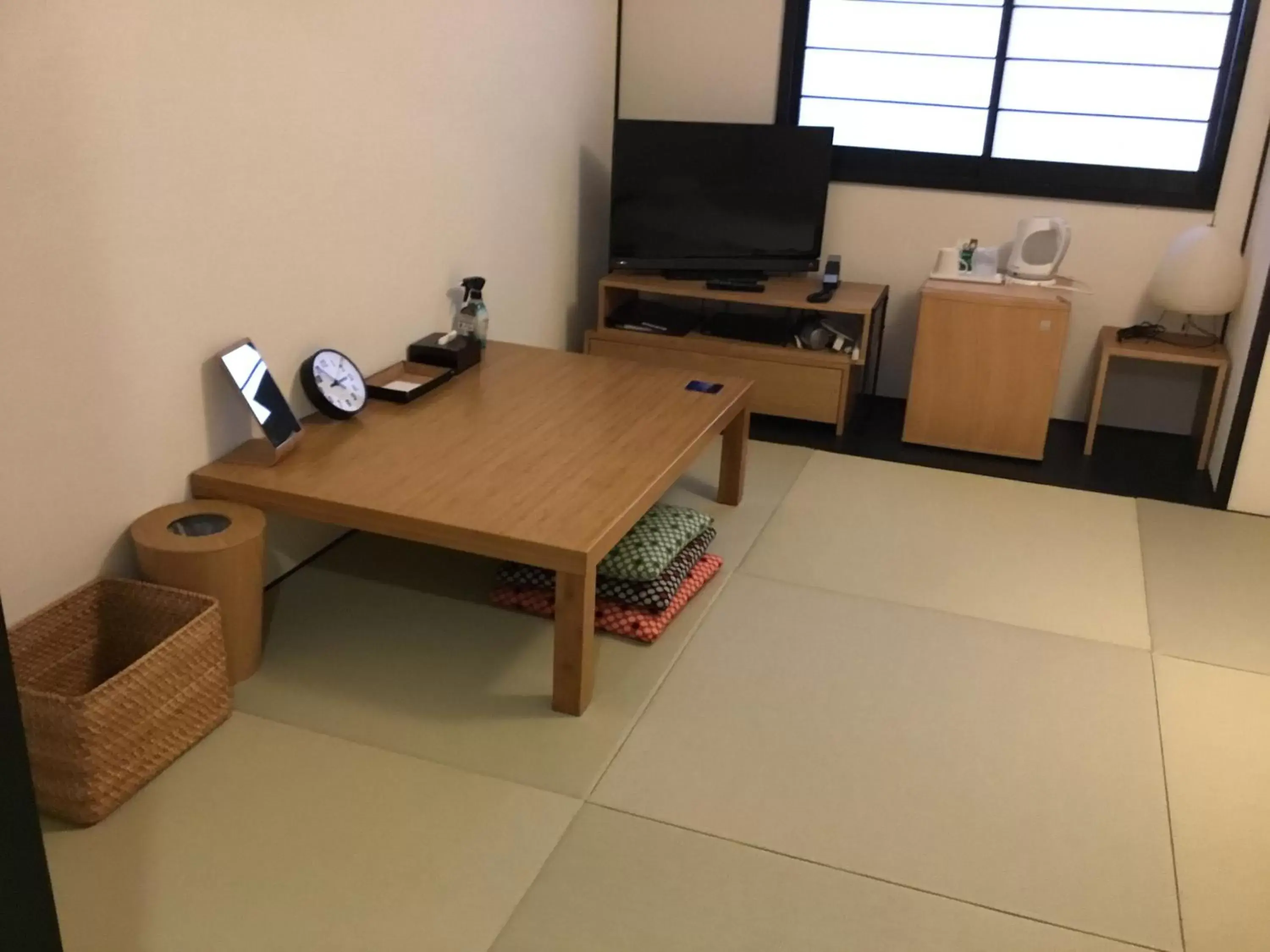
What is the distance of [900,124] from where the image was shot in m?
4.36

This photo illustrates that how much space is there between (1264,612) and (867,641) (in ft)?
3.59

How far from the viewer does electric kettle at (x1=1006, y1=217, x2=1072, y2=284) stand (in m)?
3.96

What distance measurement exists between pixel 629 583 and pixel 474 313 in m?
1.09

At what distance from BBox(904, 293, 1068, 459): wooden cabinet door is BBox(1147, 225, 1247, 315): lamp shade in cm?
40

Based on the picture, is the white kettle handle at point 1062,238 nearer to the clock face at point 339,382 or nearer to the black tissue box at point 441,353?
the black tissue box at point 441,353

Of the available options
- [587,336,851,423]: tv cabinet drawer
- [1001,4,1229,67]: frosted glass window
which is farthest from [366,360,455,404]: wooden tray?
[1001,4,1229,67]: frosted glass window

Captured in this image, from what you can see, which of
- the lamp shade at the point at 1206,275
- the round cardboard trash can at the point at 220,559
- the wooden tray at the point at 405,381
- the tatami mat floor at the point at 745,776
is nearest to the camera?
the tatami mat floor at the point at 745,776

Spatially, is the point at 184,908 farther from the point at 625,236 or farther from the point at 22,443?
the point at 625,236

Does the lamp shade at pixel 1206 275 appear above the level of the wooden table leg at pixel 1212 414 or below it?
above

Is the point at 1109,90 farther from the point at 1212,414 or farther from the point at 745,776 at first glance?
the point at 745,776

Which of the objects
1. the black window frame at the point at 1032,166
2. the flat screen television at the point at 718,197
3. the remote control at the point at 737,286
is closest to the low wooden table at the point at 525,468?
the remote control at the point at 737,286

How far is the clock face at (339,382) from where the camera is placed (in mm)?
2750

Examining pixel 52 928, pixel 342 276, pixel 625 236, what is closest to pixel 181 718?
pixel 52 928

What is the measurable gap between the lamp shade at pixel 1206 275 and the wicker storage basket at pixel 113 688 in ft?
10.4
